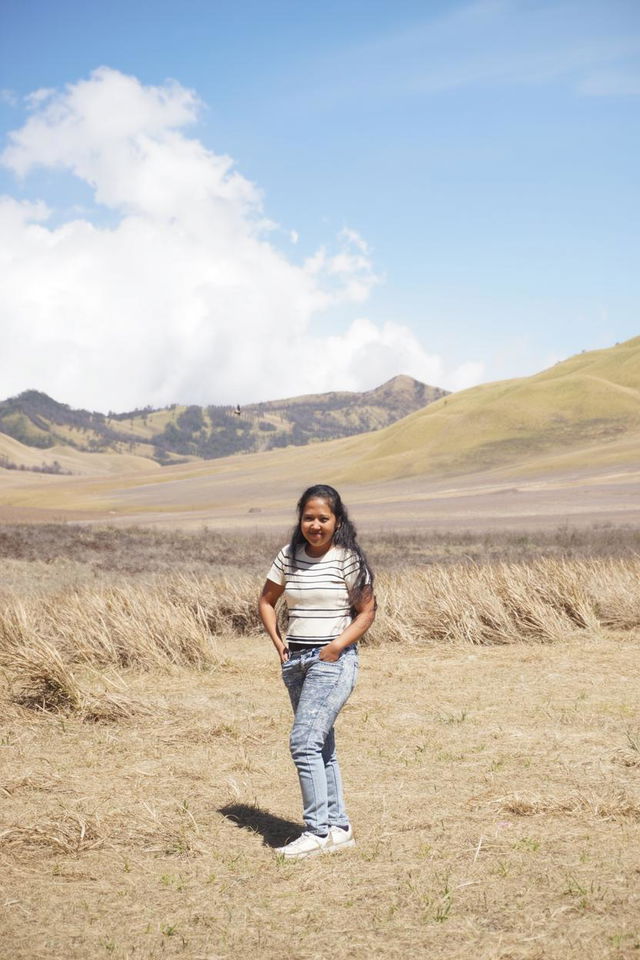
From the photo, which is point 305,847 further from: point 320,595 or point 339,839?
point 320,595

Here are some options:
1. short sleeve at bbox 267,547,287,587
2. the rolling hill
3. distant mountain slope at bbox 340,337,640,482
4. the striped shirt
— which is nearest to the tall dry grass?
short sleeve at bbox 267,547,287,587

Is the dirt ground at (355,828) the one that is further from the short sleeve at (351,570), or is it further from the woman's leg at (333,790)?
the short sleeve at (351,570)

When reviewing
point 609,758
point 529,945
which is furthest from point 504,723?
point 529,945

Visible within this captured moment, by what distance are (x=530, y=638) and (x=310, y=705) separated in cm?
804

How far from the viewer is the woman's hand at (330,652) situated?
4.86m

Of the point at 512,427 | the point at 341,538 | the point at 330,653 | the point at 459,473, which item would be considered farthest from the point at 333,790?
the point at 512,427

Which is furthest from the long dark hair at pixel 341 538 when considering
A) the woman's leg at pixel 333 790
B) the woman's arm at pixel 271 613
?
the woman's leg at pixel 333 790

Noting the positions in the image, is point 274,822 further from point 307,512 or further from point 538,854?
point 307,512

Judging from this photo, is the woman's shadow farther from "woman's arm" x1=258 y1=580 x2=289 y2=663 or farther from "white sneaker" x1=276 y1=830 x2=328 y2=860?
"woman's arm" x1=258 y1=580 x2=289 y2=663

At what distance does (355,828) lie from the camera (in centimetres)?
530

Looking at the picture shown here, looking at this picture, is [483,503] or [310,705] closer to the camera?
[310,705]

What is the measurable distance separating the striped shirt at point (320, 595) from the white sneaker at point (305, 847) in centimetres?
101

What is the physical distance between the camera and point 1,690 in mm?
8664

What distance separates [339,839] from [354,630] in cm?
112
